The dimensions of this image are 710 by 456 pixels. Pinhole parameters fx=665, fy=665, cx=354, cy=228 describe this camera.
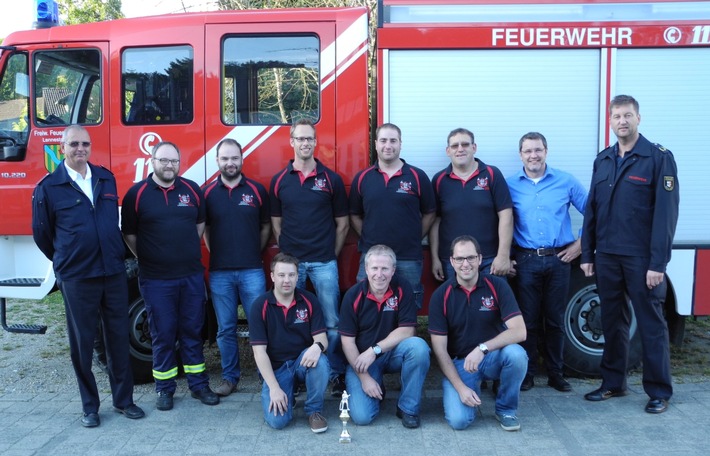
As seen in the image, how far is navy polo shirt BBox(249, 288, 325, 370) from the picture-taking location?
14.4 feet

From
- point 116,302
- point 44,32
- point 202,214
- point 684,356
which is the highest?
point 44,32

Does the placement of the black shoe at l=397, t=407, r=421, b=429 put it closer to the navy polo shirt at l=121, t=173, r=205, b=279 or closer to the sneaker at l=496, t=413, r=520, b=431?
the sneaker at l=496, t=413, r=520, b=431

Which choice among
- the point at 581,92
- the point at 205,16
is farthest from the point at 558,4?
the point at 205,16

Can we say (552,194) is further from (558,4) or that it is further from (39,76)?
(39,76)

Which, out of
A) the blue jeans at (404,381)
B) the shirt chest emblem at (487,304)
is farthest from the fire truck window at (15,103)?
the shirt chest emblem at (487,304)

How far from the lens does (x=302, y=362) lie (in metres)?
4.26

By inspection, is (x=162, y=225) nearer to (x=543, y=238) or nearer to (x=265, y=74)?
(x=265, y=74)

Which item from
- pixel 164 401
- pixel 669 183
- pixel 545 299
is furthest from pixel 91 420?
pixel 669 183

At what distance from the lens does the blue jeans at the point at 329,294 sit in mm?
4684

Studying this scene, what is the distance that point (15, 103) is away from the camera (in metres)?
5.04

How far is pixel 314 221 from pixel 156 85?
1596 millimetres

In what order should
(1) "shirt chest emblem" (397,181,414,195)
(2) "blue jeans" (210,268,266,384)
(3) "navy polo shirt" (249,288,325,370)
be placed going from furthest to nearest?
(2) "blue jeans" (210,268,266,384)
(1) "shirt chest emblem" (397,181,414,195)
(3) "navy polo shirt" (249,288,325,370)

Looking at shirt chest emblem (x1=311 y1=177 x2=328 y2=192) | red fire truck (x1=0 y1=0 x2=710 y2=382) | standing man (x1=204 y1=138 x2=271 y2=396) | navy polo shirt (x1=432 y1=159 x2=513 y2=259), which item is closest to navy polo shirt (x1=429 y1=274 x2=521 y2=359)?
navy polo shirt (x1=432 y1=159 x2=513 y2=259)

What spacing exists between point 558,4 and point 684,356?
330 centimetres
